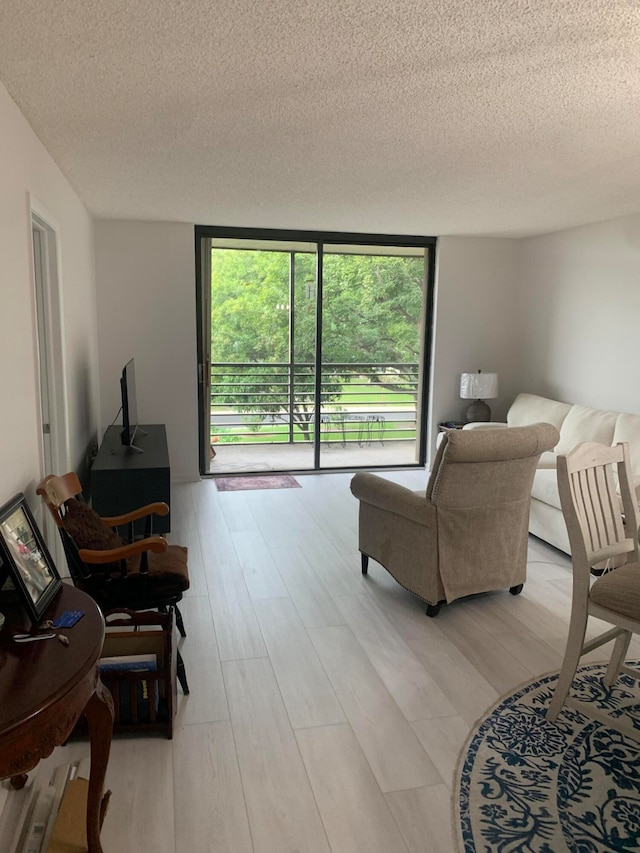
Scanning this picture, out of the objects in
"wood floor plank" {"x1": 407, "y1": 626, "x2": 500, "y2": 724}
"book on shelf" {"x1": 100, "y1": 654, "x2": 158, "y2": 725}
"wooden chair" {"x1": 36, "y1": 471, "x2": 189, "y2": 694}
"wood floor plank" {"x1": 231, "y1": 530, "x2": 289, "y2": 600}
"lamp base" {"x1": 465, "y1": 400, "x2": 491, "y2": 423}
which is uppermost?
"lamp base" {"x1": 465, "y1": 400, "x2": 491, "y2": 423}

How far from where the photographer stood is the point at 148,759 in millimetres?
2131

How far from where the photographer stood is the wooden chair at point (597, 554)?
7.07 ft

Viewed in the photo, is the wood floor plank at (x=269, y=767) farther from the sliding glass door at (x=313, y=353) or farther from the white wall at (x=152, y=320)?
the sliding glass door at (x=313, y=353)

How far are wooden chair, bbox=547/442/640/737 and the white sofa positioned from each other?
1342 millimetres

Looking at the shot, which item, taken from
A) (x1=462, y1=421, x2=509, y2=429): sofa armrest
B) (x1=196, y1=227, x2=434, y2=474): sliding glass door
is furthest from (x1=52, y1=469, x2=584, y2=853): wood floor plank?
(x1=196, y1=227, x2=434, y2=474): sliding glass door

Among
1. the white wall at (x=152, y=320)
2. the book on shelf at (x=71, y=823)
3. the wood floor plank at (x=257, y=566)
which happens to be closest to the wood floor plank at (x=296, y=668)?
the wood floor plank at (x=257, y=566)

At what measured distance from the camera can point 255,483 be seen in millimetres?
5855

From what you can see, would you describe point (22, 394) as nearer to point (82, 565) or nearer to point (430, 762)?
point (82, 565)

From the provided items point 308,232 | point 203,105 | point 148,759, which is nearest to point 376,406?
point 308,232

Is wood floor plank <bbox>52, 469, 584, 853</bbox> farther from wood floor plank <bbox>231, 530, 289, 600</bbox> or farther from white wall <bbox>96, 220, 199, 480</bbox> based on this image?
white wall <bbox>96, 220, 199, 480</bbox>

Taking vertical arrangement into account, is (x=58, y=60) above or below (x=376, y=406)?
above

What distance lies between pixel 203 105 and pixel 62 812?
2.55 metres

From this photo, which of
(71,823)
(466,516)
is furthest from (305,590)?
(71,823)

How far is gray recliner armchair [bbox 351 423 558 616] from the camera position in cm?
301
